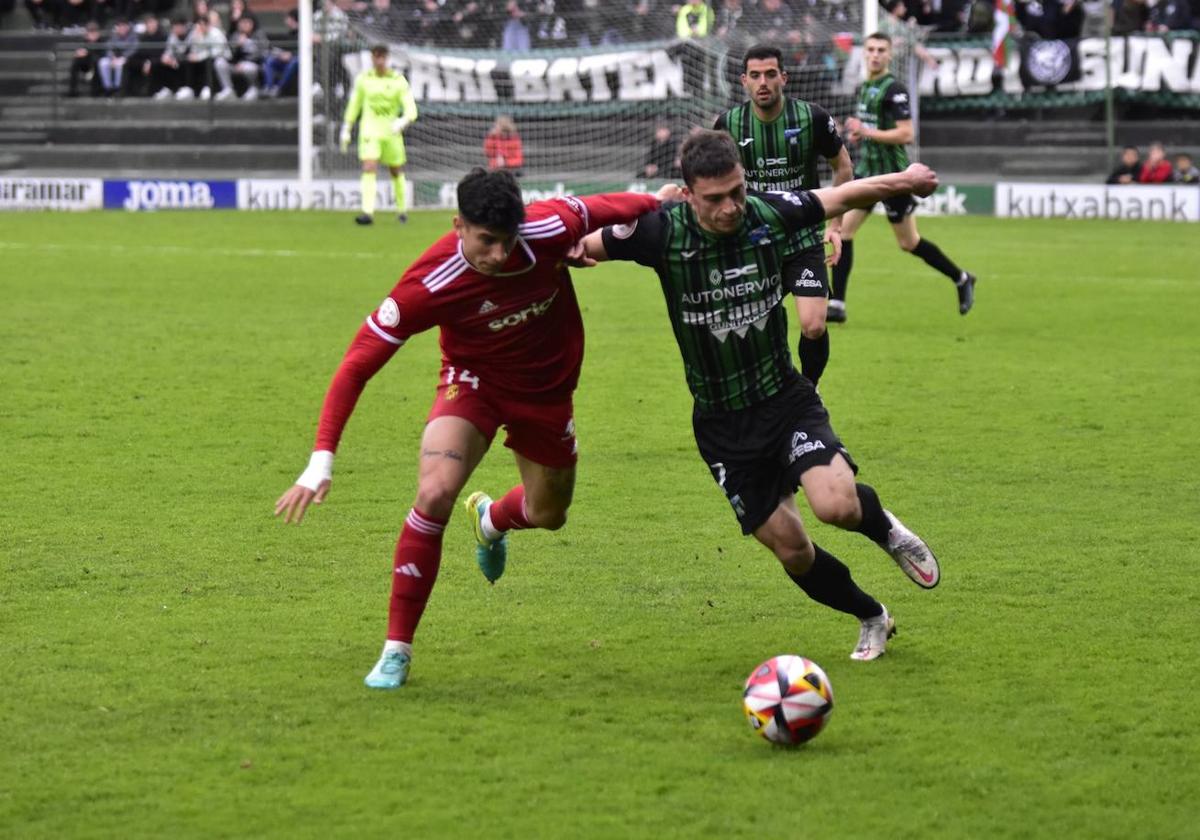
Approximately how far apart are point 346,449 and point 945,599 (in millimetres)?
4333

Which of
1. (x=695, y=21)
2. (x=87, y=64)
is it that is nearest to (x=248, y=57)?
(x=87, y=64)

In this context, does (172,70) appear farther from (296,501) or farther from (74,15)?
(296,501)

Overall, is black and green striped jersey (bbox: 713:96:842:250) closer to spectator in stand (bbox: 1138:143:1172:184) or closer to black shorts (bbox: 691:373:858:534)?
black shorts (bbox: 691:373:858:534)

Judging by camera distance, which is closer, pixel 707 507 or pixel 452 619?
pixel 452 619

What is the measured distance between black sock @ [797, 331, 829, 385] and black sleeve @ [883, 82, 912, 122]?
4187 mm

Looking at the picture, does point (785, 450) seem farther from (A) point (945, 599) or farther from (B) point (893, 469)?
(B) point (893, 469)

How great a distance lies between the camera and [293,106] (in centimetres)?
3250

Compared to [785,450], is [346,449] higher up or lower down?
lower down

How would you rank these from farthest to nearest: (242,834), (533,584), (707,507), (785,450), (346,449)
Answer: (346,449)
(707,507)
(533,584)
(785,450)
(242,834)

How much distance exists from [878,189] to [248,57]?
28.4 meters

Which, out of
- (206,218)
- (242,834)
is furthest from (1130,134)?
(242,834)

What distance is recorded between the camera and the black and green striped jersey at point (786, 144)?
10711 millimetres

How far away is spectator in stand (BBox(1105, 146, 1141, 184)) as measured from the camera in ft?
86.1

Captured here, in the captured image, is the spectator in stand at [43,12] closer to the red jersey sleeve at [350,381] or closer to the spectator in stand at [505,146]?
the spectator in stand at [505,146]
